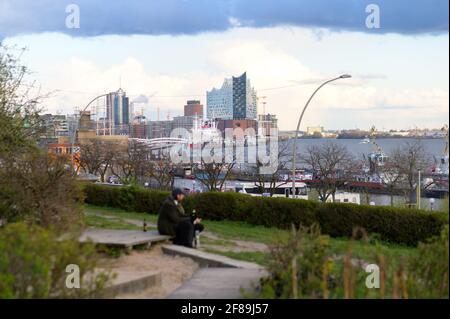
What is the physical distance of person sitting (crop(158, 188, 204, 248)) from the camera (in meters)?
12.9

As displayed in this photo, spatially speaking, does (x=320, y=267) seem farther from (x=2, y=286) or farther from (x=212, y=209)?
(x=212, y=209)

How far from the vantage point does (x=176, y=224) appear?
1323 centimetres

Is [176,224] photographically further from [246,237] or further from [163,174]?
[163,174]

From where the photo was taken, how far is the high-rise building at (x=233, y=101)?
85.1m

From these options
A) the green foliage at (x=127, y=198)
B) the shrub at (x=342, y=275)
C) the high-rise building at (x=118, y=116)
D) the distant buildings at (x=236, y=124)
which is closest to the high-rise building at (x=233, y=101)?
the distant buildings at (x=236, y=124)

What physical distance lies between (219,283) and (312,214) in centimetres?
990

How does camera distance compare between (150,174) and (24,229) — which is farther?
(150,174)

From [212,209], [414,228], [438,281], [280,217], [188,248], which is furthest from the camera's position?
[212,209]

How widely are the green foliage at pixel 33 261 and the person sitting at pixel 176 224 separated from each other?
230 inches

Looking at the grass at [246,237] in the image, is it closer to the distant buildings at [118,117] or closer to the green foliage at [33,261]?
the green foliage at [33,261]

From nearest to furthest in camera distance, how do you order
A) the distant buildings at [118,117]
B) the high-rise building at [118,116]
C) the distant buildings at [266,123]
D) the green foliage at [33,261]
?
the green foliage at [33,261] < the distant buildings at [266,123] < the high-rise building at [118,116] < the distant buildings at [118,117]

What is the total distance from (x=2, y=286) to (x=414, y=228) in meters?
12.5

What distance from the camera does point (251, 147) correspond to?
3561 inches
